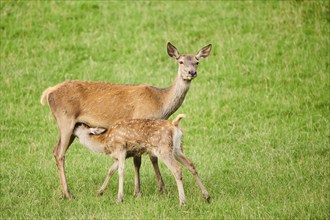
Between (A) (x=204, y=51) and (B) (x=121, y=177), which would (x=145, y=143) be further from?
(A) (x=204, y=51)

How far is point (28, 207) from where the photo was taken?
882 cm

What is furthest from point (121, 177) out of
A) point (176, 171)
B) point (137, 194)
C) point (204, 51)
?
point (204, 51)

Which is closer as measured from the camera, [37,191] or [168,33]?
[37,191]

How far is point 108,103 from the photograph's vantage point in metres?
9.88

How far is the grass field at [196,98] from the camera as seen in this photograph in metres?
9.04

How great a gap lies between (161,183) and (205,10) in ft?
27.0

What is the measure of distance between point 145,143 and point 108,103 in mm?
1053

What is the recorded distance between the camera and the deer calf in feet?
29.3

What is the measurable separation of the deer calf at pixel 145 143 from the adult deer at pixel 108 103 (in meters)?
0.40

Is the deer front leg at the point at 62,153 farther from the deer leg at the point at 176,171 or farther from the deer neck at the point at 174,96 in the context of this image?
the deer leg at the point at 176,171

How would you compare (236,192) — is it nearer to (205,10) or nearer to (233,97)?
(233,97)

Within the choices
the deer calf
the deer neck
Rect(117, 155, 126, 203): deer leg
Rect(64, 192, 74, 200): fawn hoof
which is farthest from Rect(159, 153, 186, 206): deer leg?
Rect(64, 192, 74, 200): fawn hoof

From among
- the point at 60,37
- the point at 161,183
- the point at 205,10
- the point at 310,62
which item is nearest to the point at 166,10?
the point at 205,10

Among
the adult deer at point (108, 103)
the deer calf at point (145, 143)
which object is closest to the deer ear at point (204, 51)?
the adult deer at point (108, 103)
